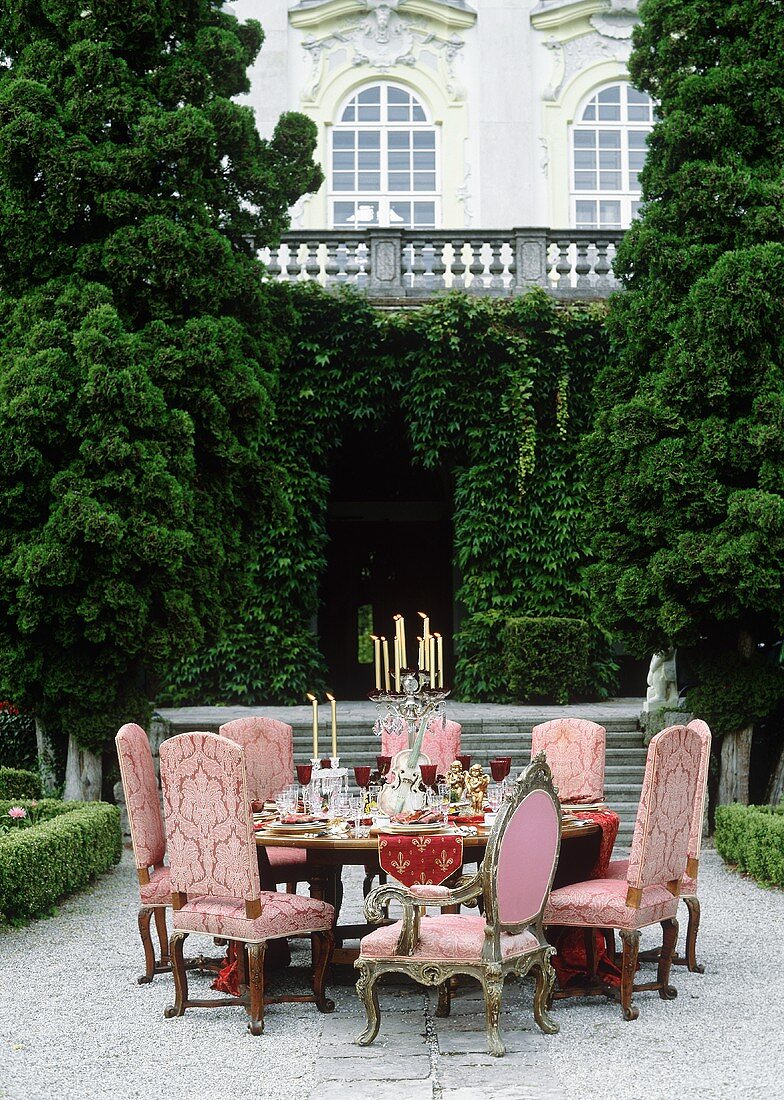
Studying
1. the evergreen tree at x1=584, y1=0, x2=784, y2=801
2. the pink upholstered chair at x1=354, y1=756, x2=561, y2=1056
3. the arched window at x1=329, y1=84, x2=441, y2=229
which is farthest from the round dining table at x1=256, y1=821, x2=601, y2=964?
the arched window at x1=329, y1=84, x2=441, y2=229

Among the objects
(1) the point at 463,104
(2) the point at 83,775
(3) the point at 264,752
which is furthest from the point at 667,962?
(1) the point at 463,104

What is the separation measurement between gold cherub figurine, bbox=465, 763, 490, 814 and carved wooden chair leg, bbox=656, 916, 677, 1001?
99cm

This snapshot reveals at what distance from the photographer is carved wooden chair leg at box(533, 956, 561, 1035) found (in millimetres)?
4980

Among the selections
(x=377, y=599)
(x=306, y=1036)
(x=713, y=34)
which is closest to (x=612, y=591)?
(x=713, y=34)

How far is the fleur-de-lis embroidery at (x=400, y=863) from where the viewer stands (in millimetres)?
5020

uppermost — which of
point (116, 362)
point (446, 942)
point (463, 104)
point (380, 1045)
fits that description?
point (463, 104)

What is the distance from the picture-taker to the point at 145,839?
231 inches

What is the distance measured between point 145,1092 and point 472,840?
1.63 meters

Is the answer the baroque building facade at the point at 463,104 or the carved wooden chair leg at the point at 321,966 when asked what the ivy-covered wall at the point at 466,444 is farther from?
the carved wooden chair leg at the point at 321,966

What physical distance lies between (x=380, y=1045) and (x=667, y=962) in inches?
58.1

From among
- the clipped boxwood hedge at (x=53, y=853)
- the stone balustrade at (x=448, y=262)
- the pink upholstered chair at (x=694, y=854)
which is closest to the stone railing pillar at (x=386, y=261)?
the stone balustrade at (x=448, y=262)

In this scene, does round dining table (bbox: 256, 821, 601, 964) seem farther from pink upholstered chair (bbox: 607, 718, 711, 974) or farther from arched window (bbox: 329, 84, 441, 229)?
arched window (bbox: 329, 84, 441, 229)

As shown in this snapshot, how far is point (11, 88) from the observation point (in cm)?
923

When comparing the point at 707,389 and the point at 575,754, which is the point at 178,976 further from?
the point at 707,389
